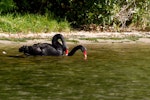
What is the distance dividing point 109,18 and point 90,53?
8.80m

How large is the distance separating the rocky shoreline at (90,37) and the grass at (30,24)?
0.51 meters

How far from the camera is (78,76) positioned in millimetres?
14656

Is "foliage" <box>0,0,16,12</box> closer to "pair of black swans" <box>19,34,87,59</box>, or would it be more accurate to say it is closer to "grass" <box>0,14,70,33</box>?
"grass" <box>0,14,70,33</box>

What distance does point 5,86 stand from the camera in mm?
12742

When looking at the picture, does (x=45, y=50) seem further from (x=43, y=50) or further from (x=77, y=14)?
(x=77, y=14)

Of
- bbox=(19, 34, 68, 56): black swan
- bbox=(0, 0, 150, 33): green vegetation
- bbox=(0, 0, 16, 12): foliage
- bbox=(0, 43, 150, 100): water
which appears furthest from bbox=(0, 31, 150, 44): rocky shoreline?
bbox=(19, 34, 68, 56): black swan

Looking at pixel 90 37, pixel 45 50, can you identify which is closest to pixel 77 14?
pixel 90 37

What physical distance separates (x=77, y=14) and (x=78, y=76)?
16332 millimetres

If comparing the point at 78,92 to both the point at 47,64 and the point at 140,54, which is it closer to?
the point at 47,64

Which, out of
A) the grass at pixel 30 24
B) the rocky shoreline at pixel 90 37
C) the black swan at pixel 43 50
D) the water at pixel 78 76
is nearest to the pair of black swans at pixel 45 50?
the black swan at pixel 43 50

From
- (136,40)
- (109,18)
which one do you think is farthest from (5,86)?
(109,18)

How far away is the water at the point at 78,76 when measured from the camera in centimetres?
1183

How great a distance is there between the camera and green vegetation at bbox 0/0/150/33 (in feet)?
93.7

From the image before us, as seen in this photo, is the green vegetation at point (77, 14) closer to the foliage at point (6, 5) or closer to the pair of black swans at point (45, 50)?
the foliage at point (6, 5)
